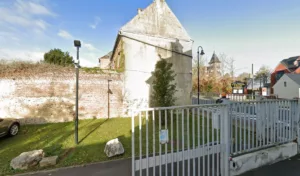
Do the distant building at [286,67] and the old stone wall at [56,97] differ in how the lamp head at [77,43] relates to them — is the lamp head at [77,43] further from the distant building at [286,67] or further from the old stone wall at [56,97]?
the distant building at [286,67]

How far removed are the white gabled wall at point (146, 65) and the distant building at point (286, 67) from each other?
3131cm

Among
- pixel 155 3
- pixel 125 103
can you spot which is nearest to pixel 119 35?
pixel 155 3

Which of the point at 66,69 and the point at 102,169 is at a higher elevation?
the point at 66,69

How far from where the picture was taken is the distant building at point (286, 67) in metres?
34.0

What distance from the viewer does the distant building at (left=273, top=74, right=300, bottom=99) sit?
26.5m

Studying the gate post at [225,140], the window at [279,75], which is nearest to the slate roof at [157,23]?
the gate post at [225,140]

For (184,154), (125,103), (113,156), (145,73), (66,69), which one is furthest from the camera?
(145,73)

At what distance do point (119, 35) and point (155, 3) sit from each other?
14.1ft

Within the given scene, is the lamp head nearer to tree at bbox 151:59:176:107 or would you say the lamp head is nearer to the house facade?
tree at bbox 151:59:176:107

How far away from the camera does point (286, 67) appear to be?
3528 cm

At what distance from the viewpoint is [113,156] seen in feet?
16.9

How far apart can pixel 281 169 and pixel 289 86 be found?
3211 cm

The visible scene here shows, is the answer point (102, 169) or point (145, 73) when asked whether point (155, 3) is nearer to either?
point (145, 73)

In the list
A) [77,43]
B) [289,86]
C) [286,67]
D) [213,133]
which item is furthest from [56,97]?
[286,67]
